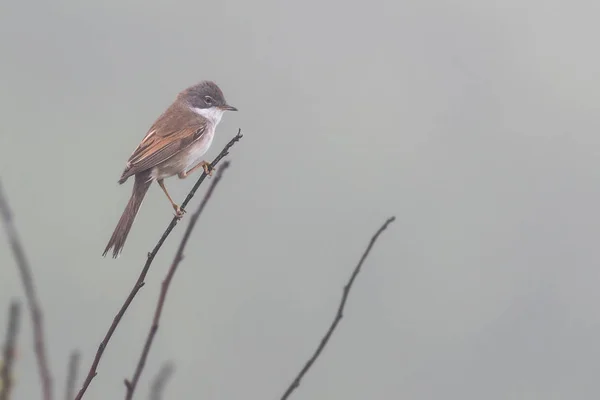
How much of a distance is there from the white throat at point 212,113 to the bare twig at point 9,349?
18.4 feet

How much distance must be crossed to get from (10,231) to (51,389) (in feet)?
0.90

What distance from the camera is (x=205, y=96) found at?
7.21m

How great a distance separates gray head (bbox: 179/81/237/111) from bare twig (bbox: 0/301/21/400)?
5832 millimetres

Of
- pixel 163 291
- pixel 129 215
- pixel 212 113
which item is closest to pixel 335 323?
pixel 163 291

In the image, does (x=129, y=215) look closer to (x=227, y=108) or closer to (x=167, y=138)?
(x=167, y=138)

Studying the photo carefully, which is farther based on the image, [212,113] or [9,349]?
[212,113]

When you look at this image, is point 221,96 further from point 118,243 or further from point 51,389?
point 51,389

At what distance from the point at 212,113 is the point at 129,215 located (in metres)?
2.09

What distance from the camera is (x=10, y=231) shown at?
132 cm

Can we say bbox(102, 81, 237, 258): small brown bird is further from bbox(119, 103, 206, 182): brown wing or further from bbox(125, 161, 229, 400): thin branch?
bbox(125, 161, 229, 400): thin branch

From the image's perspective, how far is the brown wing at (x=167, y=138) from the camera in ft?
19.0

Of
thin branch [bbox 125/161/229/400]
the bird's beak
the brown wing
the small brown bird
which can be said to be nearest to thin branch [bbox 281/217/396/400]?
thin branch [bbox 125/161/229/400]

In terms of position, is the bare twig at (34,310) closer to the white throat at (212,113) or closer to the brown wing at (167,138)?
the brown wing at (167,138)

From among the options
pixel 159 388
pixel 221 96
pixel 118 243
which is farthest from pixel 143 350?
pixel 221 96
